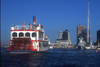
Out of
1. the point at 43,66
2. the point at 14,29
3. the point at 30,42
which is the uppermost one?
the point at 14,29

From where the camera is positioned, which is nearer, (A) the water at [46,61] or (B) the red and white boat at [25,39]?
(A) the water at [46,61]

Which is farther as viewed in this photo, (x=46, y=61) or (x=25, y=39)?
(x=25, y=39)

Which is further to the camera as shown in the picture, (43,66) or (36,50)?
(36,50)

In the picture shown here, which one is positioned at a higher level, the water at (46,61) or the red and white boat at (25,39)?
the red and white boat at (25,39)

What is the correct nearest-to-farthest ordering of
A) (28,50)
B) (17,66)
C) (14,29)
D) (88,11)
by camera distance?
(17,66) → (28,50) → (14,29) → (88,11)

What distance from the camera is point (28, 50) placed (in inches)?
2277

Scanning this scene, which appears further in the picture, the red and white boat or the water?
the red and white boat

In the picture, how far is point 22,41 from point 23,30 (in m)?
3.56

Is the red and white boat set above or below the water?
above

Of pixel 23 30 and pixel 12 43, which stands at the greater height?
pixel 23 30

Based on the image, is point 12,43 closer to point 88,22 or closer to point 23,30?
point 23,30

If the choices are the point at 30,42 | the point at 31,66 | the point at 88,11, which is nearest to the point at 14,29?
the point at 30,42

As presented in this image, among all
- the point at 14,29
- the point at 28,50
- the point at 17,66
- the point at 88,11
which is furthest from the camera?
the point at 88,11

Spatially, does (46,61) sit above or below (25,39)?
below
